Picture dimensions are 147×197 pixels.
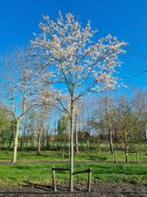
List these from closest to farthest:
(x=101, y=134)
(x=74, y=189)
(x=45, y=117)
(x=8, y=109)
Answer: (x=74, y=189), (x=8, y=109), (x=45, y=117), (x=101, y=134)

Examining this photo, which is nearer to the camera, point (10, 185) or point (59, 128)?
point (10, 185)

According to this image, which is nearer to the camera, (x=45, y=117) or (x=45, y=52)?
(x=45, y=52)

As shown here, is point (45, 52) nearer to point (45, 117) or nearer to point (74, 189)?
point (74, 189)

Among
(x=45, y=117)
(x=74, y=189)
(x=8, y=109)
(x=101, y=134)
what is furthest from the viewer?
(x=101, y=134)

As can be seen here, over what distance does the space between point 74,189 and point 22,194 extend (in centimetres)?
254

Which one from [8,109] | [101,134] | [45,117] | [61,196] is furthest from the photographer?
[101,134]

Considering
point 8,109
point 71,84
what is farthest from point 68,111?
point 8,109

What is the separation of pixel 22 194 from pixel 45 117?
42.2 meters

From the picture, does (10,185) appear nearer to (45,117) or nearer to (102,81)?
(102,81)

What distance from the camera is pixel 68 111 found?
612 inches

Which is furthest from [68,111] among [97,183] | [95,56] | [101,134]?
[101,134]

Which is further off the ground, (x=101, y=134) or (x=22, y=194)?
(x=101, y=134)

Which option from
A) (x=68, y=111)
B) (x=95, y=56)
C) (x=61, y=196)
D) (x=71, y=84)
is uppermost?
(x=95, y=56)

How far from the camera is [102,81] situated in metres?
15.7
